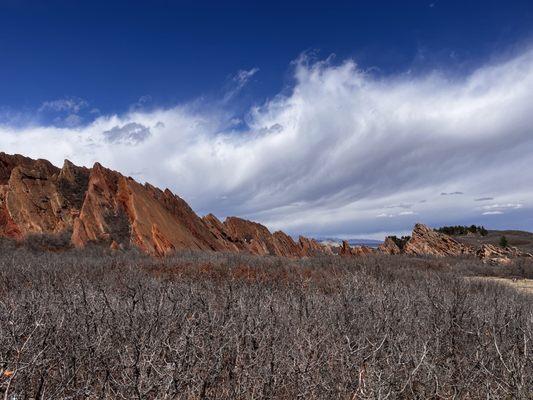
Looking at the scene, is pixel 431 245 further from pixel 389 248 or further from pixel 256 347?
pixel 256 347

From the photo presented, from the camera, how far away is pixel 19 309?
7223mm

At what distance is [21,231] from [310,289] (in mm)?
25178

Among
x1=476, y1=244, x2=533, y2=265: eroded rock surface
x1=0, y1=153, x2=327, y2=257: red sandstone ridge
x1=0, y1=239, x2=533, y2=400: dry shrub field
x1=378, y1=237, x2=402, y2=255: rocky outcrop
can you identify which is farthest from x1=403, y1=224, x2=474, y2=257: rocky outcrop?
x1=0, y1=239, x2=533, y2=400: dry shrub field

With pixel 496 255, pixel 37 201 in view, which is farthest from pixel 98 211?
pixel 496 255

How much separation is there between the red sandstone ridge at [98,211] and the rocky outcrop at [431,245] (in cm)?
1399

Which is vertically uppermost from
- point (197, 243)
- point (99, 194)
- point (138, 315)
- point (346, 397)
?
point (99, 194)

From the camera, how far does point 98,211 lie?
96.4ft

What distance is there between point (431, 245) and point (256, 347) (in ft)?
118

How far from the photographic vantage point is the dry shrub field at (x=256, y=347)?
12.5ft

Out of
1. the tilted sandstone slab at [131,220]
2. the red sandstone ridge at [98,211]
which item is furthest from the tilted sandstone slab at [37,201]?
the tilted sandstone slab at [131,220]

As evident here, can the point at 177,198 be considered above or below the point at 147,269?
above

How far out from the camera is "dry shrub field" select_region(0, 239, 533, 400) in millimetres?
3805

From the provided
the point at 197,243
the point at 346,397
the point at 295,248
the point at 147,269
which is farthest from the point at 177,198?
the point at 346,397

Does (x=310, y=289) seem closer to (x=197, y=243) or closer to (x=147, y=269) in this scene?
(x=147, y=269)
